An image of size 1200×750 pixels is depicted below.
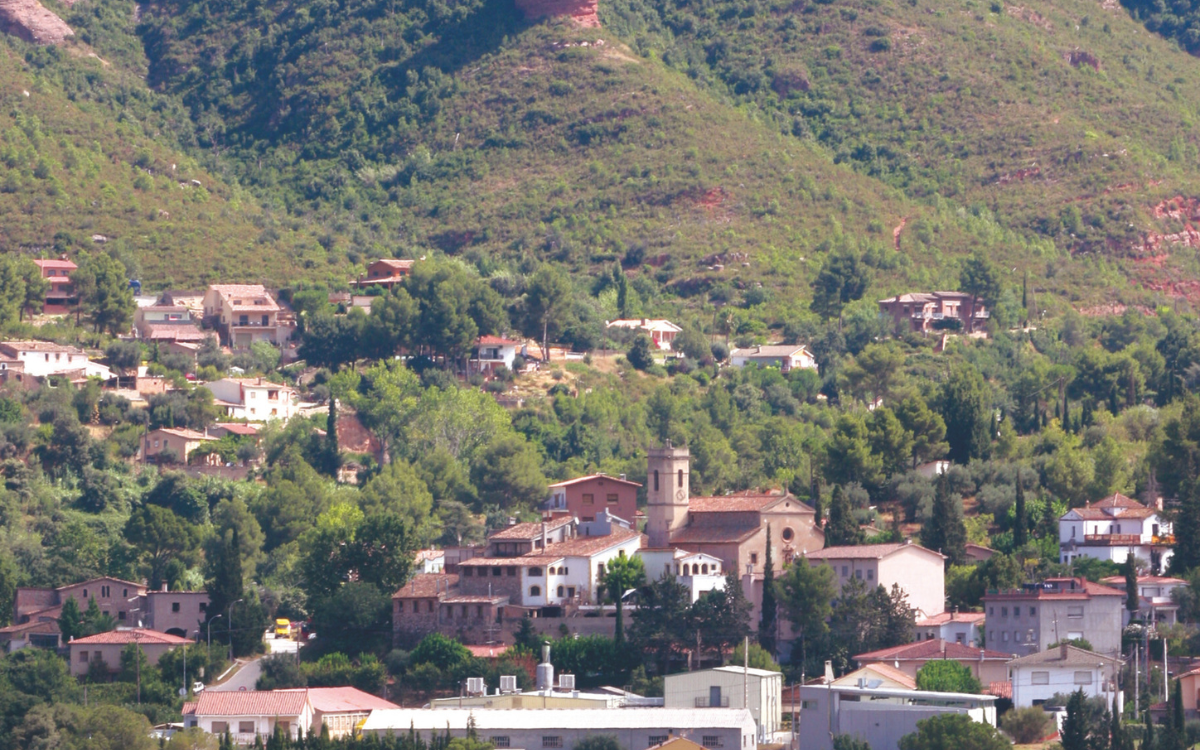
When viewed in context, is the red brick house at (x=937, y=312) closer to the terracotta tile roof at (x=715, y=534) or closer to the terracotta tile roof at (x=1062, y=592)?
the terracotta tile roof at (x=715, y=534)

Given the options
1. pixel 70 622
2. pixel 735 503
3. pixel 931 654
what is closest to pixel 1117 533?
pixel 931 654

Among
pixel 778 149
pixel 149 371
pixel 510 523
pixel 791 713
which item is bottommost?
pixel 791 713

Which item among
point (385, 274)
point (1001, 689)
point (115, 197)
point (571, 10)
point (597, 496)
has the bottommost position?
point (1001, 689)

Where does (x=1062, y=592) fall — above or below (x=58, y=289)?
below

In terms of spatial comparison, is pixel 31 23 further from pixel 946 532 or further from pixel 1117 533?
pixel 1117 533

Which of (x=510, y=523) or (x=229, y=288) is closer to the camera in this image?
(x=510, y=523)

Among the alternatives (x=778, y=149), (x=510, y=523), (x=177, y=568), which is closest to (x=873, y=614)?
(x=510, y=523)

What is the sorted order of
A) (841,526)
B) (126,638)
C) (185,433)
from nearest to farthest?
(126,638) < (841,526) < (185,433)

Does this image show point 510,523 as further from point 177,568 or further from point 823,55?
point 823,55
